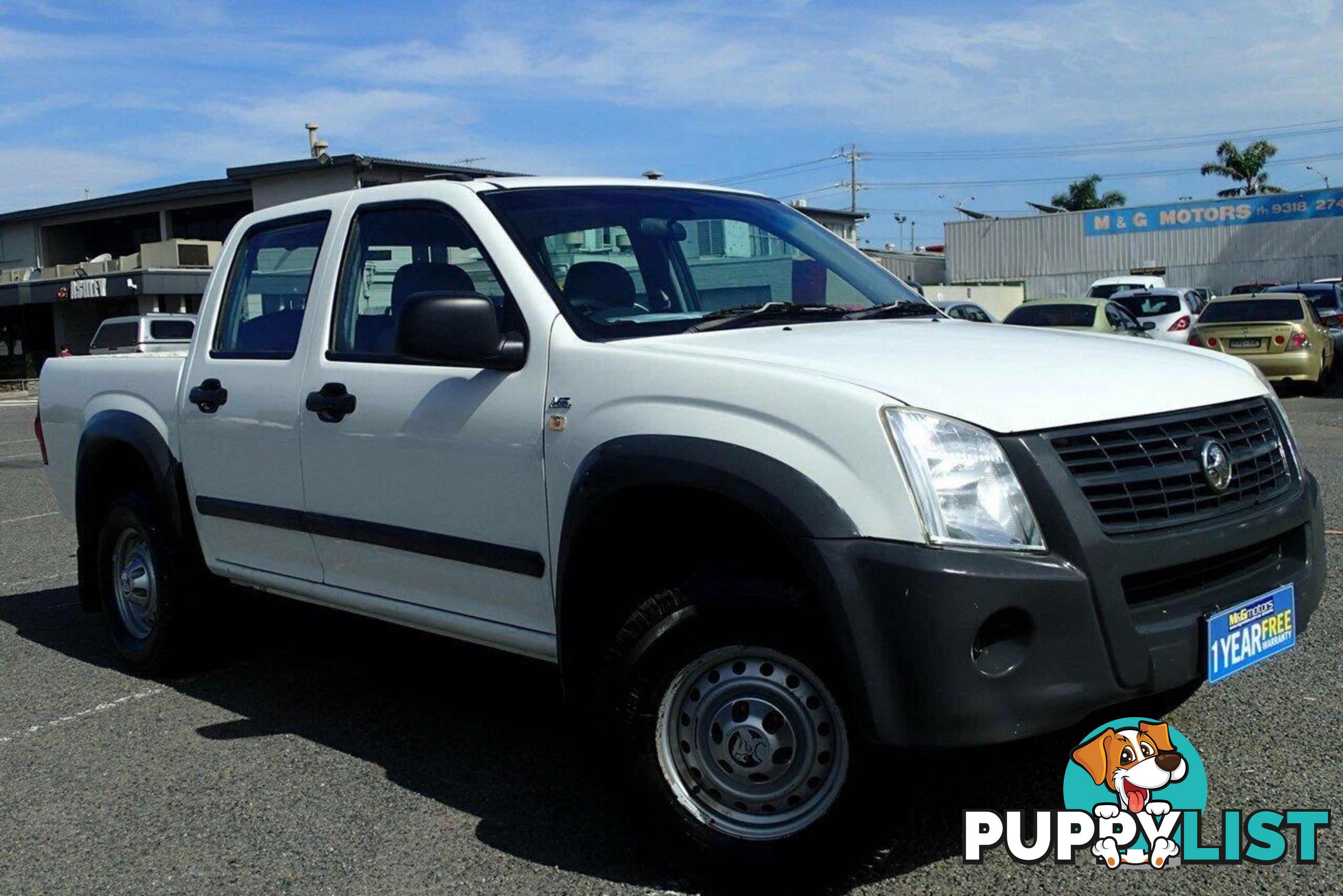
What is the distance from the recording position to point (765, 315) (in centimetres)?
406

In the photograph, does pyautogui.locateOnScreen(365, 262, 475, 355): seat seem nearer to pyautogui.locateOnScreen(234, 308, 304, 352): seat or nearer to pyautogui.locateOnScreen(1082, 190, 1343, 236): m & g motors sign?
pyautogui.locateOnScreen(234, 308, 304, 352): seat

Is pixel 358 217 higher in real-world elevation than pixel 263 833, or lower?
higher

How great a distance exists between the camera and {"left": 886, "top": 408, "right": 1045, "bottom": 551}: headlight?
295 centimetres

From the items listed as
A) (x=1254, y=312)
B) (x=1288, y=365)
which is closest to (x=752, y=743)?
(x=1288, y=365)

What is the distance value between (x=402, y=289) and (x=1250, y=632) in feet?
9.24

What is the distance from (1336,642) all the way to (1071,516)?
288 centimetres

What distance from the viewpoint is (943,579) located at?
2877mm

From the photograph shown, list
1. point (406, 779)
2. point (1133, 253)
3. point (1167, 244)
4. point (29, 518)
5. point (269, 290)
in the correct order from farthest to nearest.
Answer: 1. point (1133, 253)
2. point (1167, 244)
3. point (29, 518)
4. point (269, 290)
5. point (406, 779)

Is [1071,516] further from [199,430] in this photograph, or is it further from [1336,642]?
[199,430]

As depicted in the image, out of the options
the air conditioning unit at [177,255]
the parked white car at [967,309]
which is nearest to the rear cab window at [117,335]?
the parked white car at [967,309]

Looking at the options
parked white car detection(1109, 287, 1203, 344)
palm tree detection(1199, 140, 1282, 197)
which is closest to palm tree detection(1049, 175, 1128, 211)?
palm tree detection(1199, 140, 1282, 197)

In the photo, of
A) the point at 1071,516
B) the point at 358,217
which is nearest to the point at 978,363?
the point at 1071,516

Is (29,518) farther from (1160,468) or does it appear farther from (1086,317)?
(1086,317)

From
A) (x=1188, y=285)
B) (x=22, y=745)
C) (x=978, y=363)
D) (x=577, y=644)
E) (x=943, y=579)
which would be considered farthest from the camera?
(x=1188, y=285)
